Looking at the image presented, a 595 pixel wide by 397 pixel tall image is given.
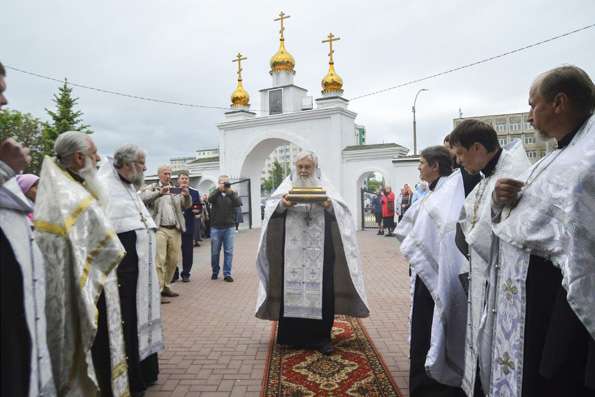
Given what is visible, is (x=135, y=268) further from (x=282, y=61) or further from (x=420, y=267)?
(x=282, y=61)

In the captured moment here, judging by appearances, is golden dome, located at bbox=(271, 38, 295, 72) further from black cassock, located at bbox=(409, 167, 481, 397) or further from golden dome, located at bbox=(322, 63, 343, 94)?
black cassock, located at bbox=(409, 167, 481, 397)

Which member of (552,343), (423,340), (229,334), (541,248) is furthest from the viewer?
(229,334)

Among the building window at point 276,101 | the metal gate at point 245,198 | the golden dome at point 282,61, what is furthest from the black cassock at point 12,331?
the golden dome at point 282,61

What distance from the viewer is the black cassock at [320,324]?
4.62 meters

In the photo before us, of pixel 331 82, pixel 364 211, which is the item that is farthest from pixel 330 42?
pixel 364 211

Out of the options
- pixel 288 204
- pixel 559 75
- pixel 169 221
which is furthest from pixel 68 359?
pixel 169 221

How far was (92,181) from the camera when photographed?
10.2ft

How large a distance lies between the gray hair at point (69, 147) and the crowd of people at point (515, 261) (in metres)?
2.42

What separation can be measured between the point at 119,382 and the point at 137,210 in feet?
4.51

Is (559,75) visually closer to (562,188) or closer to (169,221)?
(562,188)

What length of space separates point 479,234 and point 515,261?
38 cm

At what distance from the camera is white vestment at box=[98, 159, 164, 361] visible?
3.59 m

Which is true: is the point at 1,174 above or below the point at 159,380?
above

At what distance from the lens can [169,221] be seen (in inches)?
281
